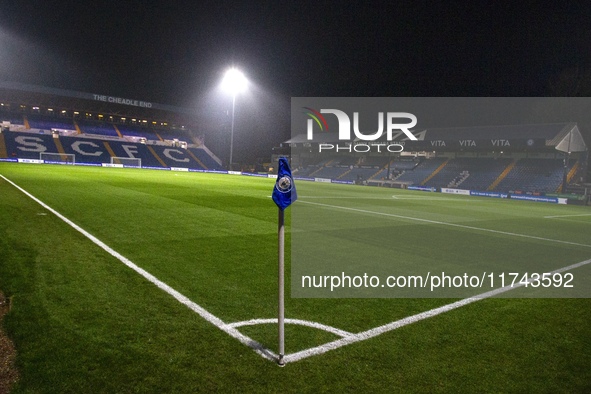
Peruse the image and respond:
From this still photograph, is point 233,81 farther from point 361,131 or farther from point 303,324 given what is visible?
point 303,324

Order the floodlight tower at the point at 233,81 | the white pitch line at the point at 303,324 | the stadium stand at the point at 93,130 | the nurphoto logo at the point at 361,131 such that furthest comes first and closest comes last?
the stadium stand at the point at 93,130, the floodlight tower at the point at 233,81, the nurphoto logo at the point at 361,131, the white pitch line at the point at 303,324

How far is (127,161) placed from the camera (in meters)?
56.4

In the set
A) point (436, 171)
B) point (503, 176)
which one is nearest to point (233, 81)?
point (436, 171)

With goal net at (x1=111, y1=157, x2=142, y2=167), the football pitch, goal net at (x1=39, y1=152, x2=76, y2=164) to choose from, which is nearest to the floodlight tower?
goal net at (x1=111, y1=157, x2=142, y2=167)

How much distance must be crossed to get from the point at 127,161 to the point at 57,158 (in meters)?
9.05

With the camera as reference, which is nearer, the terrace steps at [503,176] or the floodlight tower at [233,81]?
the terrace steps at [503,176]

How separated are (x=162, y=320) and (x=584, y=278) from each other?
A: 23.0ft

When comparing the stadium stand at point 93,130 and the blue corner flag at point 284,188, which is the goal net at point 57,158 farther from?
the blue corner flag at point 284,188

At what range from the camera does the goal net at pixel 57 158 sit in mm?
49438

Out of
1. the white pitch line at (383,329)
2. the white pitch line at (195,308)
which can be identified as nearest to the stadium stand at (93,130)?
the white pitch line at (195,308)

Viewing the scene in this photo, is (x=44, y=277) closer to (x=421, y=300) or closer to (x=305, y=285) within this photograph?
(x=305, y=285)

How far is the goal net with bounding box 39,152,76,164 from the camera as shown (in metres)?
49.4

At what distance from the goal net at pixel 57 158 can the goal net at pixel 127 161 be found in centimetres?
531

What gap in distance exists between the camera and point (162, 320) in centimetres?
386
